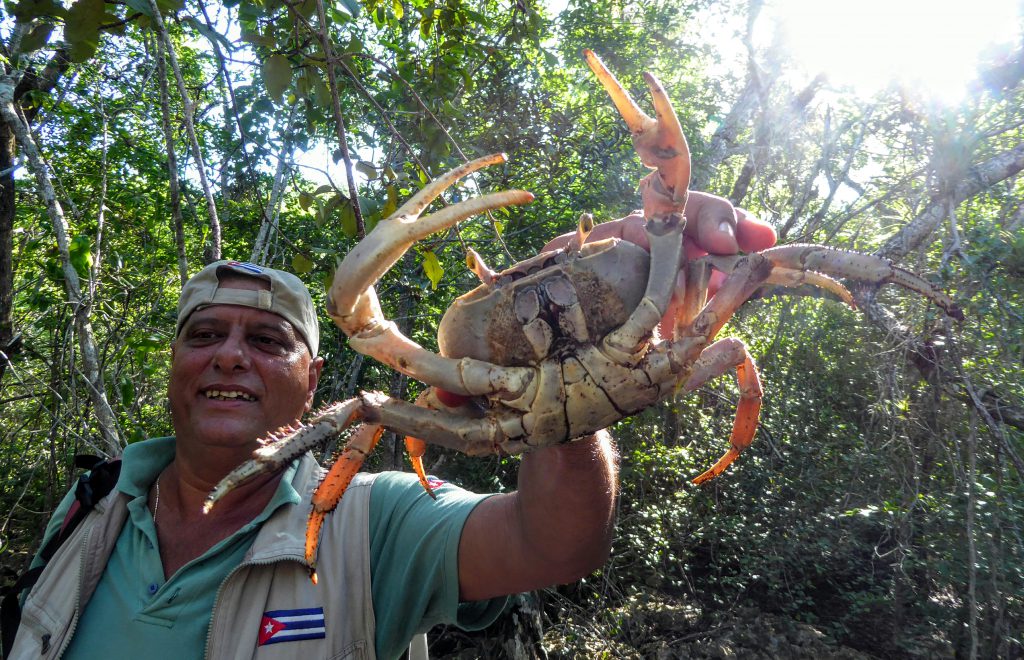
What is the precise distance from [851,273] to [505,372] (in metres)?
1.00

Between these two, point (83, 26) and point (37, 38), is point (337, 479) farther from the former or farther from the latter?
point (37, 38)

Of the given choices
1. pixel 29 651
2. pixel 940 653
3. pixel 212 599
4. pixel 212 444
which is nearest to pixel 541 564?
pixel 212 599

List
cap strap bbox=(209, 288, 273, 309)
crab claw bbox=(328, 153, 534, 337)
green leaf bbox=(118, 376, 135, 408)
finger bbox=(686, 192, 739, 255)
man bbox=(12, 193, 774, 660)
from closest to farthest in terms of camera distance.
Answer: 1. crab claw bbox=(328, 153, 534, 337)
2. finger bbox=(686, 192, 739, 255)
3. man bbox=(12, 193, 774, 660)
4. cap strap bbox=(209, 288, 273, 309)
5. green leaf bbox=(118, 376, 135, 408)

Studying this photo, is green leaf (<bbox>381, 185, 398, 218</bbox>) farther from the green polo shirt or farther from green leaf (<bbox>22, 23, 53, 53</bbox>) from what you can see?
green leaf (<bbox>22, 23, 53, 53</bbox>)

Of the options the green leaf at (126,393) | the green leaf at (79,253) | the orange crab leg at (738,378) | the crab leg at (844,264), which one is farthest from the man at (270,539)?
the green leaf at (126,393)

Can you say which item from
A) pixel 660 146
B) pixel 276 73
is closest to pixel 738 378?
pixel 660 146

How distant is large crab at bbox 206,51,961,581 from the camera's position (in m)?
1.64

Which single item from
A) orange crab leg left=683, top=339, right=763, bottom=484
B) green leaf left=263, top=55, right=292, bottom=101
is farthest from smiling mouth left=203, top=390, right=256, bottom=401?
orange crab leg left=683, top=339, right=763, bottom=484

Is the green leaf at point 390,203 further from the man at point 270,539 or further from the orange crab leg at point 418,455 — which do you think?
the orange crab leg at point 418,455

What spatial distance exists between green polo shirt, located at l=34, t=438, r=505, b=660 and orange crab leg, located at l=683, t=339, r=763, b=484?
32.4 inches

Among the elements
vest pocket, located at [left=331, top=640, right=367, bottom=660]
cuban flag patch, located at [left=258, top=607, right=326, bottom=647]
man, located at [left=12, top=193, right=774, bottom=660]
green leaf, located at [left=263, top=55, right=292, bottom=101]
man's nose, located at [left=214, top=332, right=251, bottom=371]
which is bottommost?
vest pocket, located at [left=331, top=640, right=367, bottom=660]

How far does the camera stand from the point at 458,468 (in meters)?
6.91

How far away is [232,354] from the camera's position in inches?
91.6

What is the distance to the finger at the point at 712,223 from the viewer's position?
1.82 m
